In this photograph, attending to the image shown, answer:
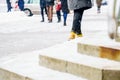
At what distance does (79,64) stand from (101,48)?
37cm

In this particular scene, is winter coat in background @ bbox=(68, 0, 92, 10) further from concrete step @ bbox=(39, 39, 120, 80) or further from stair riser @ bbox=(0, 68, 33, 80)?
stair riser @ bbox=(0, 68, 33, 80)

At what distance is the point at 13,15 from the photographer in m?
21.1

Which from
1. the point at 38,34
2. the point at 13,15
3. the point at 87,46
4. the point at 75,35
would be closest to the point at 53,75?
the point at 87,46

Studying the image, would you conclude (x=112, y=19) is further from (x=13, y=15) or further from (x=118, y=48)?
(x=13, y=15)

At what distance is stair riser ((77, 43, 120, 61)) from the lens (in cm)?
490

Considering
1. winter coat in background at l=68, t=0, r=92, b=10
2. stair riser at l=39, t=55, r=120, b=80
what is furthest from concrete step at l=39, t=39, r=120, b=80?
winter coat in background at l=68, t=0, r=92, b=10

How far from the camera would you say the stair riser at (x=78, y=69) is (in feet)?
15.1

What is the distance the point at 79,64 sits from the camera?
5047mm

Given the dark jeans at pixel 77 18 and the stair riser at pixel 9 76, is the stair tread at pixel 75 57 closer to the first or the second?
the stair riser at pixel 9 76

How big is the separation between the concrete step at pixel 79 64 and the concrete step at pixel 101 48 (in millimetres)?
63

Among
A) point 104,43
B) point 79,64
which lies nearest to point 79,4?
point 104,43

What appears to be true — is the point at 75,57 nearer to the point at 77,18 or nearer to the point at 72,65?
the point at 72,65

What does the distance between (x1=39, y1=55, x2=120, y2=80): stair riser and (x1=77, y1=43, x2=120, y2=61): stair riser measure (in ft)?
1.09

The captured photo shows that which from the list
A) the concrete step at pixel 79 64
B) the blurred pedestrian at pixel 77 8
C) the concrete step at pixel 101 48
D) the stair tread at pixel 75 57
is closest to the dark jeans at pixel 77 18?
the blurred pedestrian at pixel 77 8
